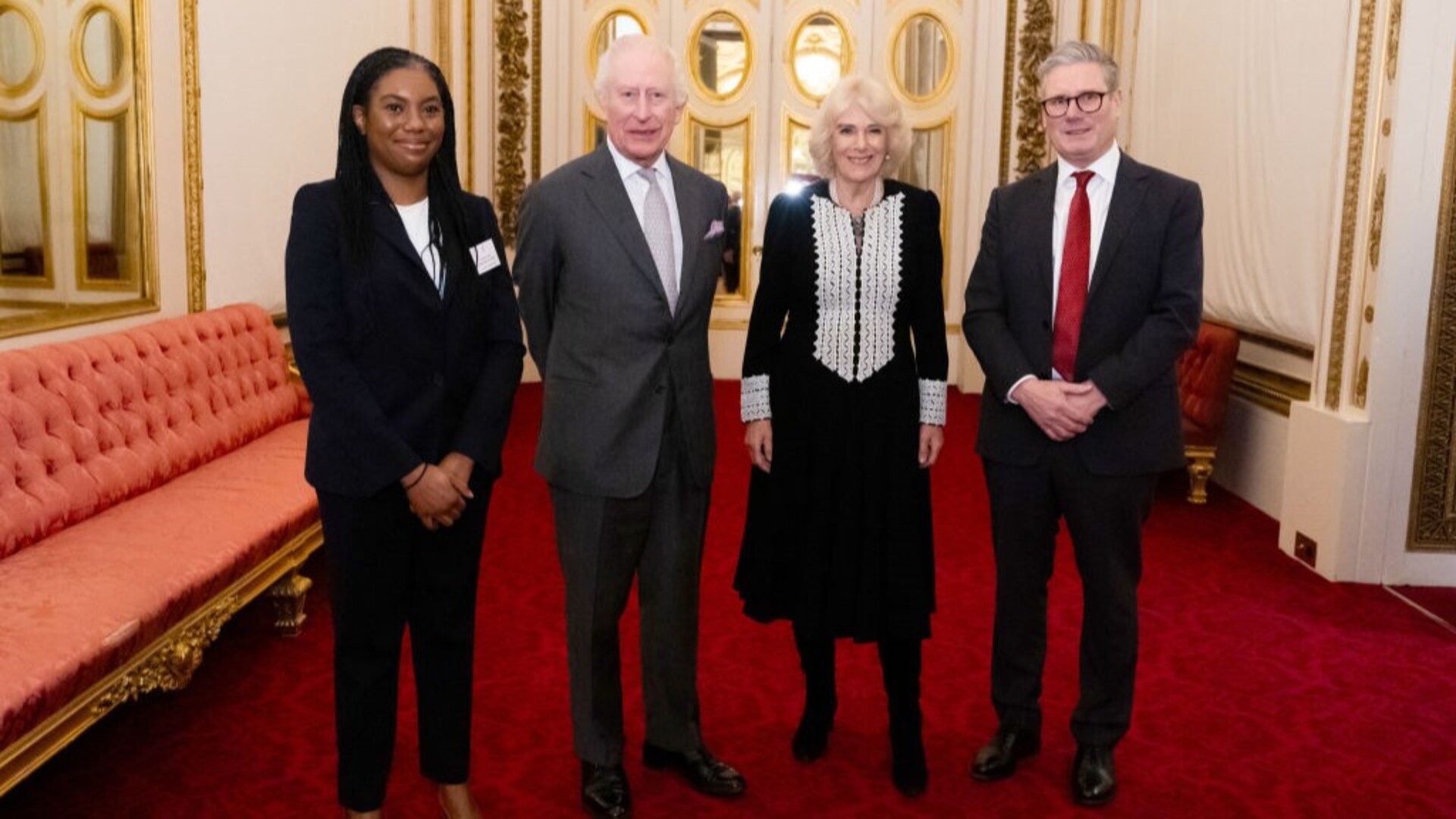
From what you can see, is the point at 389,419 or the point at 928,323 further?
the point at 928,323

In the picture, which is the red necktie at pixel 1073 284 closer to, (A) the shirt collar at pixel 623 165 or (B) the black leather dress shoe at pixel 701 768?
(A) the shirt collar at pixel 623 165

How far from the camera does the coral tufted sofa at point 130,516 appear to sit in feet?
8.50

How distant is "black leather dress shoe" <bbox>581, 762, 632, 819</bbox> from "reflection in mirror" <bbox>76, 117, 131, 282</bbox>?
2.56m

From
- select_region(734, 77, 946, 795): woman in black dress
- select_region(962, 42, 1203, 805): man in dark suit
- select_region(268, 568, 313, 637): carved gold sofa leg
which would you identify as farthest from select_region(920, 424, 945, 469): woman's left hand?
select_region(268, 568, 313, 637): carved gold sofa leg

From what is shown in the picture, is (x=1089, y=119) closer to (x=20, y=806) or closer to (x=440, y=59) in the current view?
(x=20, y=806)

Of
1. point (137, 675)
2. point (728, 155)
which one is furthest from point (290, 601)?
point (728, 155)

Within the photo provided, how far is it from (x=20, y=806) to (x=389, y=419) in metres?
1.34

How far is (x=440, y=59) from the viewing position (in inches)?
329

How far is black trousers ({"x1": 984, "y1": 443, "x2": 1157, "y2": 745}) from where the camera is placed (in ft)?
9.03

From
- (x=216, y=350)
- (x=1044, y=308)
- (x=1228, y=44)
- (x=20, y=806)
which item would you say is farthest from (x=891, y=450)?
(x=1228, y=44)

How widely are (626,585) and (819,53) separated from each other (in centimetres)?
757

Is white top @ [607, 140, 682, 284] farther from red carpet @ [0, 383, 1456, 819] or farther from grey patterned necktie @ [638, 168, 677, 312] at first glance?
red carpet @ [0, 383, 1456, 819]

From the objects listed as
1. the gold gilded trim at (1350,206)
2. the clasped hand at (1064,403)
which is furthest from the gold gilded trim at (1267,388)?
the clasped hand at (1064,403)

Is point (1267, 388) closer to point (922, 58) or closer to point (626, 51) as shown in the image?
point (626, 51)
